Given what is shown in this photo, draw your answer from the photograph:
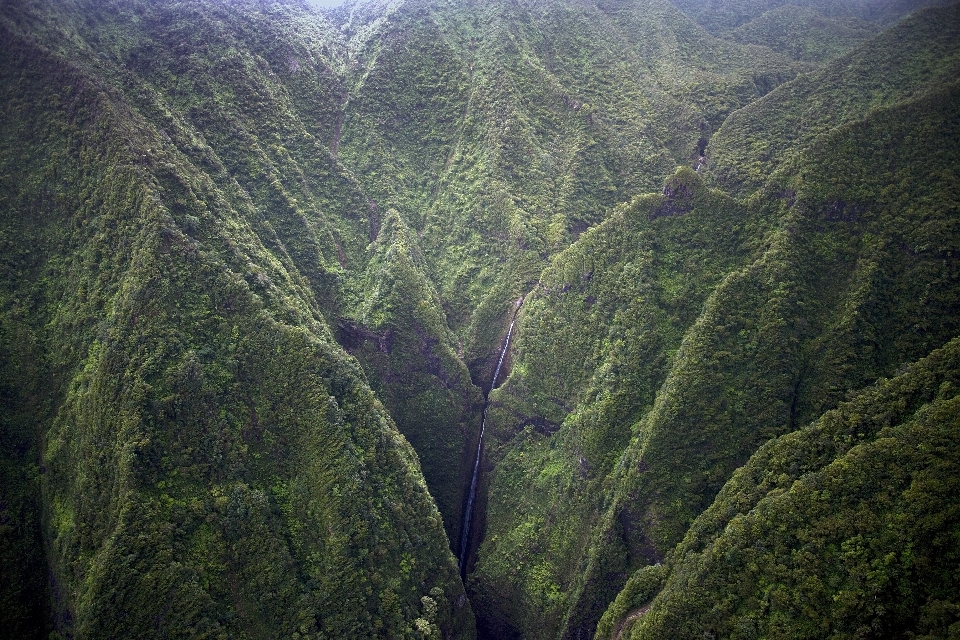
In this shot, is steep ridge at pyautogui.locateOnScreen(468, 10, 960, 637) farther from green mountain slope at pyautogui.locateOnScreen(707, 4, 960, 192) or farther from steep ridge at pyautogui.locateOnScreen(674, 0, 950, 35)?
steep ridge at pyautogui.locateOnScreen(674, 0, 950, 35)

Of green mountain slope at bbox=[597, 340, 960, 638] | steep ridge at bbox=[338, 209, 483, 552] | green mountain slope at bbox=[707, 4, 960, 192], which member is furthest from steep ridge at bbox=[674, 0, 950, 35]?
green mountain slope at bbox=[597, 340, 960, 638]

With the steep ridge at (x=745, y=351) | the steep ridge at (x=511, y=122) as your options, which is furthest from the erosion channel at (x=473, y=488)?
the steep ridge at (x=745, y=351)

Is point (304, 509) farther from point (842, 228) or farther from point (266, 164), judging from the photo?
point (842, 228)

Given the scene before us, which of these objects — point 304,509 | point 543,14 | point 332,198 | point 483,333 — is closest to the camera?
point 304,509

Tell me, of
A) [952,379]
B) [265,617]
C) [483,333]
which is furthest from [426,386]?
[952,379]

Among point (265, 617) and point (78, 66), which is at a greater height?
point (78, 66)

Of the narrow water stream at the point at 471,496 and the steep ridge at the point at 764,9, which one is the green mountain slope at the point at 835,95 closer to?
the narrow water stream at the point at 471,496

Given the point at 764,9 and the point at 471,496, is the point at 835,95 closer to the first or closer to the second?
the point at 471,496
